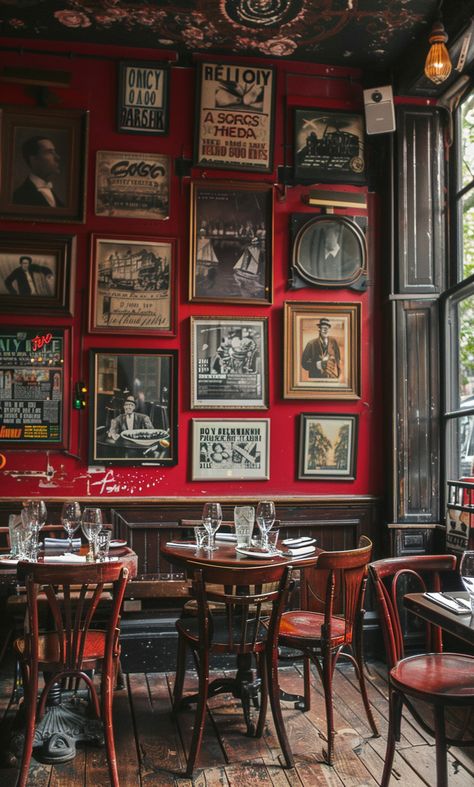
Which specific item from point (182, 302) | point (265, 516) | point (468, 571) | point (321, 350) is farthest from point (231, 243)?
point (468, 571)

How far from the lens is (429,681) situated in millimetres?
2574

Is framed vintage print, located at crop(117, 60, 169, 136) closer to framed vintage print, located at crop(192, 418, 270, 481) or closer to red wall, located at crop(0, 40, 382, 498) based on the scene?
red wall, located at crop(0, 40, 382, 498)

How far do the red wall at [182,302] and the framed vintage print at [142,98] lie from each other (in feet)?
0.19

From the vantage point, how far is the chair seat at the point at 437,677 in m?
2.42

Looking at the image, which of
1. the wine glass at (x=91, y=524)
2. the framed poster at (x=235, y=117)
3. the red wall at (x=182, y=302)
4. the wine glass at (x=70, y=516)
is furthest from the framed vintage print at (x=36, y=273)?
the wine glass at (x=91, y=524)

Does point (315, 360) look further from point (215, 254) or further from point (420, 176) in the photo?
point (420, 176)

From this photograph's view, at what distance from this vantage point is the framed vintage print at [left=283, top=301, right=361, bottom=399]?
479cm

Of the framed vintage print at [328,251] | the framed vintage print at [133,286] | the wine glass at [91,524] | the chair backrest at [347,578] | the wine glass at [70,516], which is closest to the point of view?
the chair backrest at [347,578]

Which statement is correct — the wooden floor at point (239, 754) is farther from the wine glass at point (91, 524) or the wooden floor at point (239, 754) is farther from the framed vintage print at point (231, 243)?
the framed vintage print at point (231, 243)

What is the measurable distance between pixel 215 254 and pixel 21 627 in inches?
100

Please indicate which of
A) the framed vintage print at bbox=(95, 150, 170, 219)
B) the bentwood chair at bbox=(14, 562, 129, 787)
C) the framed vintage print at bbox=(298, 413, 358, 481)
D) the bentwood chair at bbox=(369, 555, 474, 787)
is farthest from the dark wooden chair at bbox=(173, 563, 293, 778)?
the framed vintage print at bbox=(95, 150, 170, 219)

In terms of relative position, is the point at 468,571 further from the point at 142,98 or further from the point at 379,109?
the point at 142,98

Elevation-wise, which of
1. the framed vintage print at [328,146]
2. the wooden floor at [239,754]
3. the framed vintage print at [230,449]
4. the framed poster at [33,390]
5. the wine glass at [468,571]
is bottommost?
the wooden floor at [239,754]

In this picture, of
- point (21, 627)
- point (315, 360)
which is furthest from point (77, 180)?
point (21, 627)
